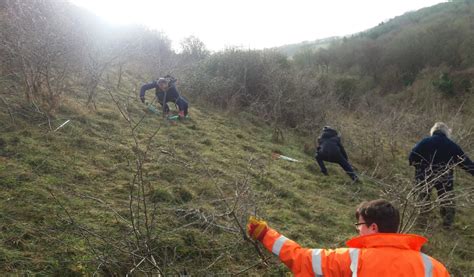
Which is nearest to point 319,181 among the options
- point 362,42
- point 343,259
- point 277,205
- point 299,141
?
point 277,205

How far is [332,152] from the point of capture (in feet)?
21.1

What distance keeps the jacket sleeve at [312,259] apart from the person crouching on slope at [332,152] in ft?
14.6

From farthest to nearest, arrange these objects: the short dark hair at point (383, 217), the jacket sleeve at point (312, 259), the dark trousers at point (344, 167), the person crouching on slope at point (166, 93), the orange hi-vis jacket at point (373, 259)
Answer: the person crouching on slope at point (166, 93)
the dark trousers at point (344, 167)
the short dark hair at point (383, 217)
the jacket sleeve at point (312, 259)
the orange hi-vis jacket at point (373, 259)

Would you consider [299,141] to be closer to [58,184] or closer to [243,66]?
[243,66]

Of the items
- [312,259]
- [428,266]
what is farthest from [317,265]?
[428,266]

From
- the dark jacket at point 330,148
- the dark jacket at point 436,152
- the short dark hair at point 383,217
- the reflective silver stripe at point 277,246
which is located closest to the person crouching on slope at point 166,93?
the dark jacket at point 330,148

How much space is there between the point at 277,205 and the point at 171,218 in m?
1.56

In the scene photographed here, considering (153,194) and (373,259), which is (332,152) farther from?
(373,259)

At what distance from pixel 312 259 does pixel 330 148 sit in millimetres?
4633

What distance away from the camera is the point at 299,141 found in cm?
875

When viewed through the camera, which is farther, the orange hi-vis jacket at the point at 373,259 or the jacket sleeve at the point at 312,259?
the jacket sleeve at the point at 312,259

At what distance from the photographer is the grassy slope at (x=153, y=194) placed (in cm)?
291

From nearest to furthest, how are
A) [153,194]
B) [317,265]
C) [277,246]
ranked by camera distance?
[317,265], [277,246], [153,194]

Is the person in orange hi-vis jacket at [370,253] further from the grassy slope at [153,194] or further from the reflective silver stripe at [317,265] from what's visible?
the grassy slope at [153,194]
